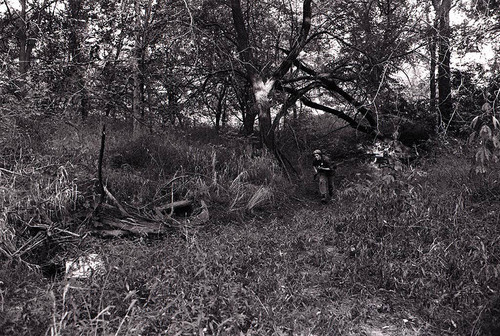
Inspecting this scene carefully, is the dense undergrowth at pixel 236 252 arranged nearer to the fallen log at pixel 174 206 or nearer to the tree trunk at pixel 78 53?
the fallen log at pixel 174 206

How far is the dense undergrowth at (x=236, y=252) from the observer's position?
11.6ft

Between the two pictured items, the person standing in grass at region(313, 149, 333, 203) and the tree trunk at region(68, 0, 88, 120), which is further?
the person standing in grass at region(313, 149, 333, 203)

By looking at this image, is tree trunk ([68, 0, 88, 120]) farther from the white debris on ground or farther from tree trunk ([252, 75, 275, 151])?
tree trunk ([252, 75, 275, 151])

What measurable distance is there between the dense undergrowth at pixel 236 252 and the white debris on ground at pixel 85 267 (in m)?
0.12

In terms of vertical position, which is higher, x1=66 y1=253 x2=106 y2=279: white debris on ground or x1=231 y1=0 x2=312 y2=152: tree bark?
x1=231 y1=0 x2=312 y2=152: tree bark

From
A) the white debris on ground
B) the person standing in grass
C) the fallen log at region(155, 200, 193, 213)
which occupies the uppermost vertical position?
the person standing in grass

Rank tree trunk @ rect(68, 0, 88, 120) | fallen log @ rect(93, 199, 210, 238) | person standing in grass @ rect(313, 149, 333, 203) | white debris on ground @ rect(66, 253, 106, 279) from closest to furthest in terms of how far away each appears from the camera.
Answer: white debris on ground @ rect(66, 253, 106, 279) → fallen log @ rect(93, 199, 210, 238) → tree trunk @ rect(68, 0, 88, 120) → person standing in grass @ rect(313, 149, 333, 203)

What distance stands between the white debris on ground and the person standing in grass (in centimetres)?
447

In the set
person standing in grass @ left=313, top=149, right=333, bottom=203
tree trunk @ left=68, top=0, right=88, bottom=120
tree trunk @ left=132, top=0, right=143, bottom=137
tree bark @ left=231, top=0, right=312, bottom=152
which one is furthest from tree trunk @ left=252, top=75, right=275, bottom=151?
tree trunk @ left=68, top=0, right=88, bottom=120

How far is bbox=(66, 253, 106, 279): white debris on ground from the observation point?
4.13 m

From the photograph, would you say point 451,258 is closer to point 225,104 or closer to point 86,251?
point 86,251

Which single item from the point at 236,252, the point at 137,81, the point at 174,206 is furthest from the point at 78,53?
the point at 236,252

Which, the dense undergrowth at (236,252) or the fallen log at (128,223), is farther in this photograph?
the fallen log at (128,223)

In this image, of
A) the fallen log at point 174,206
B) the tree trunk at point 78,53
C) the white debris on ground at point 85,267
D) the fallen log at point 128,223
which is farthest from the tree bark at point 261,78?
the white debris on ground at point 85,267
